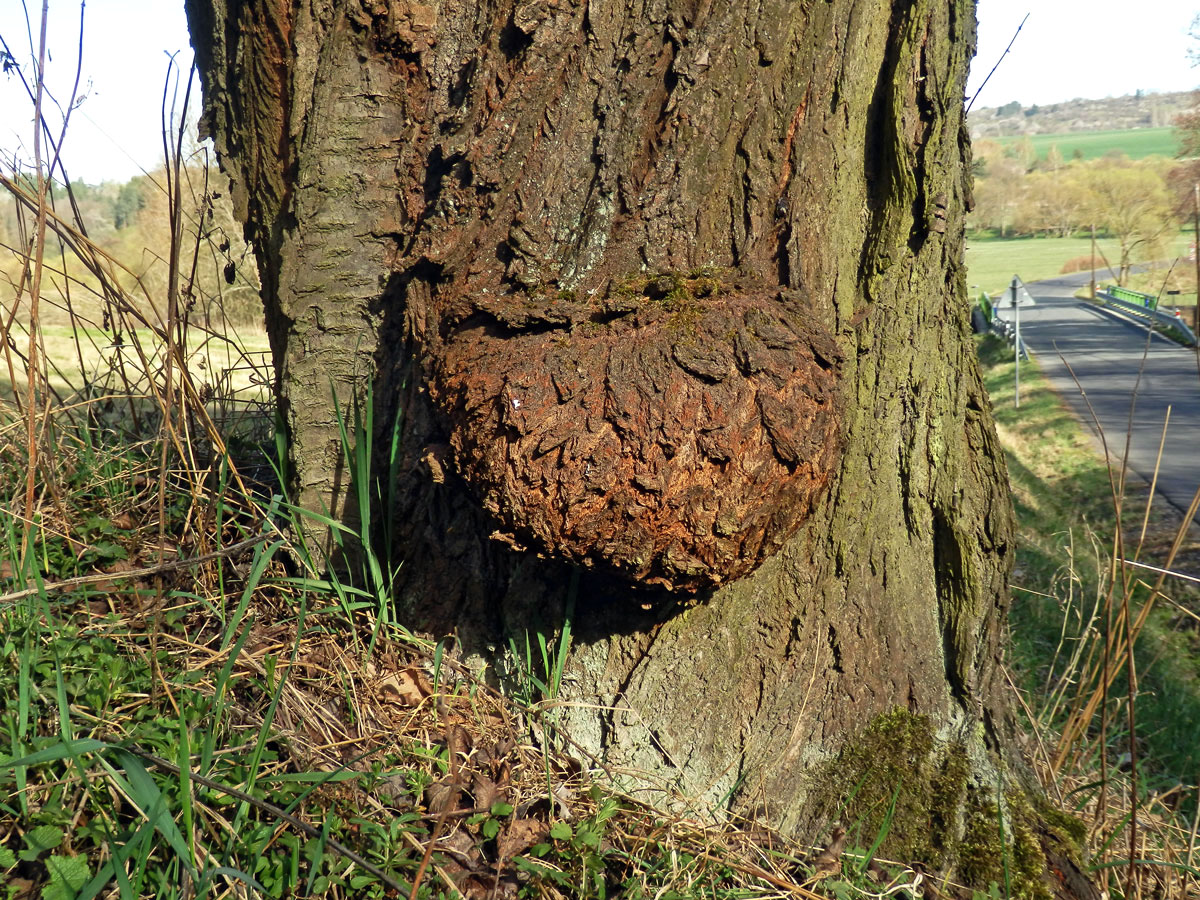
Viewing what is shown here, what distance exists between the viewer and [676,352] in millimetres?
1579

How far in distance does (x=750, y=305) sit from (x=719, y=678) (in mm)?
868

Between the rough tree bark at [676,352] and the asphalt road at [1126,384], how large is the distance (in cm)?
441

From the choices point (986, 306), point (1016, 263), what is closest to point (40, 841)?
point (986, 306)

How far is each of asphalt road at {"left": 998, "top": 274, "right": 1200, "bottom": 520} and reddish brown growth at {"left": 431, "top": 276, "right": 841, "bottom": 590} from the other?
16.2 ft

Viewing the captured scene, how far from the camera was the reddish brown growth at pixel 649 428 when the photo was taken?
1.55m

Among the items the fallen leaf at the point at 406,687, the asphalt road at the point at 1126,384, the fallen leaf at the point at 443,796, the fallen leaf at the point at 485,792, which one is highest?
the fallen leaf at the point at 406,687

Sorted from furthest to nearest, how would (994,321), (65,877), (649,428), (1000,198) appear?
(994,321)
(1000,198)
(649,428)
(65,877)

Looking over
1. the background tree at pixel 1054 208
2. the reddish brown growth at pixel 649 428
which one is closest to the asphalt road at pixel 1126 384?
the background tree at pixel 1054 208

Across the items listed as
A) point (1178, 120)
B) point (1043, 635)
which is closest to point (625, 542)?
point (1043, 635)

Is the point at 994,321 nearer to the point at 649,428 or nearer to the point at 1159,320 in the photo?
the point at 1159,320

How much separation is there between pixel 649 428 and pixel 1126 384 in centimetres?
2500

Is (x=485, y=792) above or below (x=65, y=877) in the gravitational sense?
below

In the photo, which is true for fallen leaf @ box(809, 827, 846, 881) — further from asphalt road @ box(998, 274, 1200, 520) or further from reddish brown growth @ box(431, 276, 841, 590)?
asphalt road @ box(998, 274, 1200, 520)

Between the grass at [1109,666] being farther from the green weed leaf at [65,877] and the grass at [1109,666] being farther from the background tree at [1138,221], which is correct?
the green weed leaf at [65,877]
